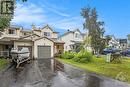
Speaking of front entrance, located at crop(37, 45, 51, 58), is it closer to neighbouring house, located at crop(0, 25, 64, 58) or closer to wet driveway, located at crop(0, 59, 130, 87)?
neighbouring house, located at crop(0, 25, 64, 58)

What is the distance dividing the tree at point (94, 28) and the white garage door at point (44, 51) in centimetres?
→ 964

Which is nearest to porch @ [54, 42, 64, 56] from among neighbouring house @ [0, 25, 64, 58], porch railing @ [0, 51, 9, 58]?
neighbouring house @ [0, 25, 64, 58]

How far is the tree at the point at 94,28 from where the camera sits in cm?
5016

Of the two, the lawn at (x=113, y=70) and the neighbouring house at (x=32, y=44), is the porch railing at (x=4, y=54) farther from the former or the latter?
the lawn at (x=113, y=70)

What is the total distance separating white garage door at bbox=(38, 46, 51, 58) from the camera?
47466mm

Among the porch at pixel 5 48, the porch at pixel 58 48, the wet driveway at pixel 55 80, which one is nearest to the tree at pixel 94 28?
the porch at pixel 58 48

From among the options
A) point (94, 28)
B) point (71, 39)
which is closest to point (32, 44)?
point (94, 28)

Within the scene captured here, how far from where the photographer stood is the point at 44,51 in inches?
1891

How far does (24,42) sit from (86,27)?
16.3m

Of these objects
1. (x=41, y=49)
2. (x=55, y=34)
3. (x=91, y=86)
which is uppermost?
(x=55, y=34)

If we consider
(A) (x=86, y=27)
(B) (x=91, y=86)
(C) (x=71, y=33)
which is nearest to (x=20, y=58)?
(B) (x=91, y=86)

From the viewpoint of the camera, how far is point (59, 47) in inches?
2156

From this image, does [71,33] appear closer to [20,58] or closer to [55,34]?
[55,34]

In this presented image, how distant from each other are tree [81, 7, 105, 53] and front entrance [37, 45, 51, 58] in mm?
9646
